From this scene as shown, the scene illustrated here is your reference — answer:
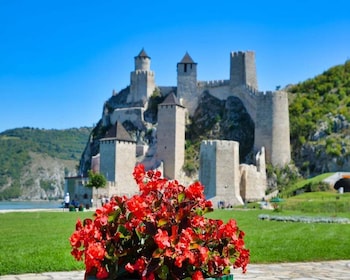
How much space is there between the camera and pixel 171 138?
56.4 meters

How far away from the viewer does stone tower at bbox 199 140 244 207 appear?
46.5 m

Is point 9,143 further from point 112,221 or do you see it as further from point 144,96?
point 112,221

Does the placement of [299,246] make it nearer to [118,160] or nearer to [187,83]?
[118,160]

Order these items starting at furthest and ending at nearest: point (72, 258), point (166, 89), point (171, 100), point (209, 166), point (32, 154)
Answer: point (32, 154) → point (166, 89) → point (171, 100) → point (209, 166) → point (72, 258)

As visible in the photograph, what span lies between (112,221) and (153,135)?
56.5m

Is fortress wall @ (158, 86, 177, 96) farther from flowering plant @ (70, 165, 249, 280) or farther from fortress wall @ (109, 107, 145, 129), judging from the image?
flowering plant @ (70, 165, 249, 280)

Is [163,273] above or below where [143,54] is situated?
below

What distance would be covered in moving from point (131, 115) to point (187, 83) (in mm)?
7461

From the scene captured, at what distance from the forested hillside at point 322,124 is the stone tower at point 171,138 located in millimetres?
11529

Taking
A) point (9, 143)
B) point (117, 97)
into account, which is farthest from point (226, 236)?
point (9, 143)

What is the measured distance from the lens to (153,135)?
61.2 metres

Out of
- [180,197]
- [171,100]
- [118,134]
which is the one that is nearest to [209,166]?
[118,134]

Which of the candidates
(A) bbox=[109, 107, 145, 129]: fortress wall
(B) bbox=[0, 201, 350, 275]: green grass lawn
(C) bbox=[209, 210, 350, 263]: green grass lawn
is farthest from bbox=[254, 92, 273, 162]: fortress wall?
(B) bbox=[0, 201, 350, 275]: green grass lawn

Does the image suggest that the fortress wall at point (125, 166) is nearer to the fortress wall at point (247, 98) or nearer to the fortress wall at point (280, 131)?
the fortress wall at point (247, 98)
